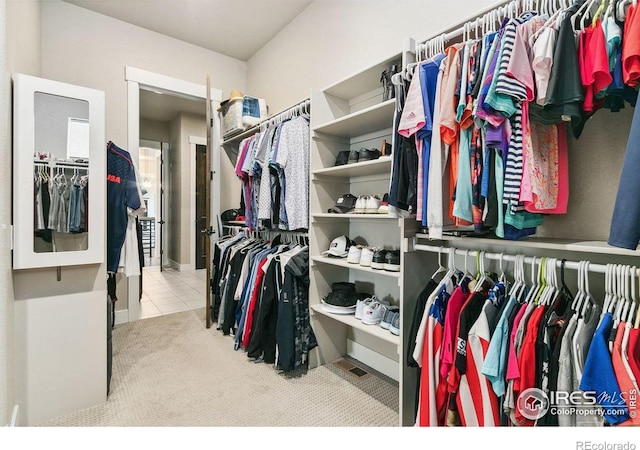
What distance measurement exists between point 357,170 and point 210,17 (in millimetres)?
2239

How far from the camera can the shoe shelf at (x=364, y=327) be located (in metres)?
1.60

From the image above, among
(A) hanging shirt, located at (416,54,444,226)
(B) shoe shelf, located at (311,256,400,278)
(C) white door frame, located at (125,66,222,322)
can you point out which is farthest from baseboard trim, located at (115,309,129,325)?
(A) hanging shirt, located at (416,54,444,226)

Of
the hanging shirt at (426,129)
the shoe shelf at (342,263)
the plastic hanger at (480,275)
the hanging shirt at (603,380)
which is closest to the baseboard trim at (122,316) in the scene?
the shoe shelf at (342,263)

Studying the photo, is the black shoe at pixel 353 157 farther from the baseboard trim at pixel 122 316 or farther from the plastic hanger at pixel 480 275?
the baseboard trim at pixel 122 316

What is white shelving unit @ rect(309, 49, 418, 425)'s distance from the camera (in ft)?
6.42

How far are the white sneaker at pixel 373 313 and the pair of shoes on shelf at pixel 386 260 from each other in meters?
0.25

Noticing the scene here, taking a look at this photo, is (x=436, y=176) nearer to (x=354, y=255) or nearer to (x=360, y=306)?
(x=354, y=255)

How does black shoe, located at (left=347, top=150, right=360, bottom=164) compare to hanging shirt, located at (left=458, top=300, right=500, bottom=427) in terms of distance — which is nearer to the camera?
hanging shirt, located at (left=458, top=300, right=500, bottom=427)

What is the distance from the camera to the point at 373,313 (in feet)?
5.94

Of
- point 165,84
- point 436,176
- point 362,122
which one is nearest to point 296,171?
point 362,122

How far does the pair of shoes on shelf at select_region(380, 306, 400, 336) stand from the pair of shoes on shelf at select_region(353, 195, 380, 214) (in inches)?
23.0

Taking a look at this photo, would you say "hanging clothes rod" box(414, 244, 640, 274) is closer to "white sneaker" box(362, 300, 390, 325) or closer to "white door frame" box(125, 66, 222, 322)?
"white sneaker" box(362, 300, 390, 325)
